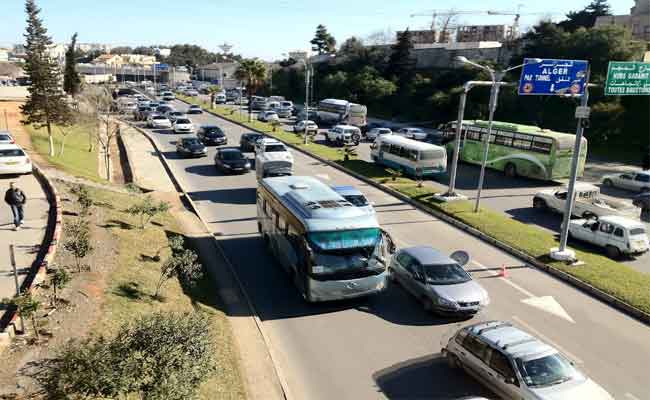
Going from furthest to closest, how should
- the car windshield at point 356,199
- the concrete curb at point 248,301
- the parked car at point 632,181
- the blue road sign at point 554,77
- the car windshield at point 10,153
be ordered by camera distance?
the parked car at point 632,181 → the car windshield at point 10,153 → the car windshield at point 356,199 → the blue road sign at point 554,77 → the concrete curb at point 248,301

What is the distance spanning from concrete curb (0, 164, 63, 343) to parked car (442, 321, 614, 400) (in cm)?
955

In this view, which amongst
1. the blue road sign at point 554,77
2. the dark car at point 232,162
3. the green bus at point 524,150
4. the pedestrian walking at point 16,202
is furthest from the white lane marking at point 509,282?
the dark car at point 232,162

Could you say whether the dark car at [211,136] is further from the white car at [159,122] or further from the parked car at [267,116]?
the parked car at [267,116]

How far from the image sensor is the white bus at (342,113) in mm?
59281

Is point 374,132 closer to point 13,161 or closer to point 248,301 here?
point 13,161

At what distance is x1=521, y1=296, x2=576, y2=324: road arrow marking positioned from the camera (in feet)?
48.3

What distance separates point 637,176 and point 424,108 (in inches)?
1655

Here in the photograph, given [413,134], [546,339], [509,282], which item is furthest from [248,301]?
[413,134]

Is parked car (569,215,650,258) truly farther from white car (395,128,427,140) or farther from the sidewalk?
white car (395,128,427,140)

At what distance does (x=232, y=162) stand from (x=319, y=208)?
704 inches

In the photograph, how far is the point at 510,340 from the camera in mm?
10883

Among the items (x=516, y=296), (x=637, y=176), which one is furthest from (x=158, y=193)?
(x=637, y=176)

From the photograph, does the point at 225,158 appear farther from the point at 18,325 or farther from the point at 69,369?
Answer: the point at 69,369

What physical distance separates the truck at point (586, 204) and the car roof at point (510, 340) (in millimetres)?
13929
